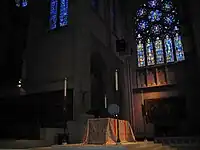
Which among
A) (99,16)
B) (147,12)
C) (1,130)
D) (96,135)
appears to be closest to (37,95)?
(1,130)

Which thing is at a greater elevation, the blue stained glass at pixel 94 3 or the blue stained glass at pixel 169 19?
the blue stained glass at pixel 169 19

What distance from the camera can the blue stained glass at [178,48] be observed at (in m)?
14.4

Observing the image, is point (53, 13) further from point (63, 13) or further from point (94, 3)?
point (94, 3)

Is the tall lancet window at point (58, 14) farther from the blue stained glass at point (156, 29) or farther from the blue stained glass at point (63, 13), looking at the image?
the blue stained glass at point (156, 29)

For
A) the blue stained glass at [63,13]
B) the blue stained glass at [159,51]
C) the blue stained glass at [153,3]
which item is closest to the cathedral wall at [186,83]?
the blue stained glass at [159,51]

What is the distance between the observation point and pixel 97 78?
483 inches

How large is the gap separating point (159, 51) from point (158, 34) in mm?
1297

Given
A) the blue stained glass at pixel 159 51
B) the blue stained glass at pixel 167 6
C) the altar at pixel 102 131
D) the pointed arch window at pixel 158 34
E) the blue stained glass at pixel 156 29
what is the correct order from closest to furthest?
the altar at pixel 102 131 < the pointed arch window at pixel 158 34 < the blue stained glass at pixel 159 51 < the blue stained glass at pixel 156 29 < the blue stained glass at pixel 167 6

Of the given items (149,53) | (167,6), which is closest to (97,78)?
(149,53)

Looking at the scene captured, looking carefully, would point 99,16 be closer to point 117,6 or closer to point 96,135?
point 117,6

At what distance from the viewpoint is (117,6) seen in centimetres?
1566

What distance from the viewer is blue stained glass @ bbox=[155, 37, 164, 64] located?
15062 millimetres

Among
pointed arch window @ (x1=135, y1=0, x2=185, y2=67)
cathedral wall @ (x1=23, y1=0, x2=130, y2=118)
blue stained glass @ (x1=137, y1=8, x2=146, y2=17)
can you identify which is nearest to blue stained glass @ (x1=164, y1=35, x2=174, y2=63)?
pointed arch window @ (x1=135, y1=0, x2=185, y2=67)

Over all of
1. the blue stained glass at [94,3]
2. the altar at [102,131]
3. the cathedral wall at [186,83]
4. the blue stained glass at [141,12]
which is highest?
the blue stained glass at [141,12]
